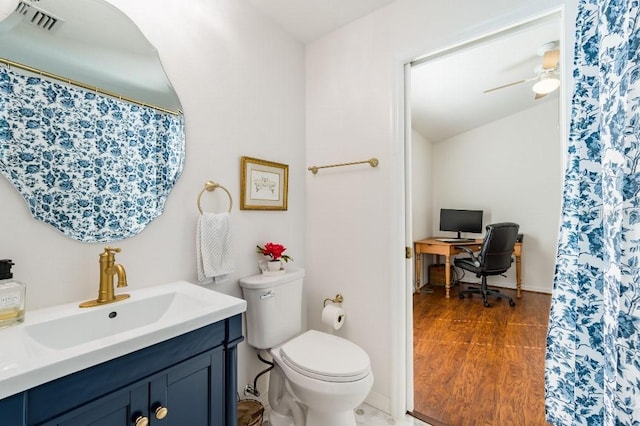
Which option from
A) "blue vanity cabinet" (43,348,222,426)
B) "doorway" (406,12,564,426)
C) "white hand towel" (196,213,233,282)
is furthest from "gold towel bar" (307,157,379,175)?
"doorway" (406,12,564,426)

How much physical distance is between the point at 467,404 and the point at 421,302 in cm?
195

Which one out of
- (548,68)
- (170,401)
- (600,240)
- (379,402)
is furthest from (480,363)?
(548,68)

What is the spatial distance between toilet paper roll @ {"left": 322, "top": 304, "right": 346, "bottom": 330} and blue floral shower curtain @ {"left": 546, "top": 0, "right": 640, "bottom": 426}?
41.8 inches

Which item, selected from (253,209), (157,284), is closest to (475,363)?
(253,209)

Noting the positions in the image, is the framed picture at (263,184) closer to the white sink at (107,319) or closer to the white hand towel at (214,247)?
the white hand towel at (214,247)

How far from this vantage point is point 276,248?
1.64 meters

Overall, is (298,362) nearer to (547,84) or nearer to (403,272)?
(403,272)

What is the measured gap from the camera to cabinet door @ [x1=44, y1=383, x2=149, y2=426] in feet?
2.20

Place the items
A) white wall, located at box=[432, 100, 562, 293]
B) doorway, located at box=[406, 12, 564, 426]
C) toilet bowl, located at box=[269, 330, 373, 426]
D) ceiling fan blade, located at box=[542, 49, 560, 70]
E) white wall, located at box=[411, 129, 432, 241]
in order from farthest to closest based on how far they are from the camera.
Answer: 1. white wall, located at box=[411, 129, 432, 241]
2. white wall, located at box=[432, 100, 562, 293]
3. doorway, located at box=[406, 12, 564, 426]
4. ceiling fan blade, located at box=[542, 49, 560, 70]
5. toilet bowl, located at box=[269, 330, 373, 426]

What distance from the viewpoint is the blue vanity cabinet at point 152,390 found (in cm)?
63

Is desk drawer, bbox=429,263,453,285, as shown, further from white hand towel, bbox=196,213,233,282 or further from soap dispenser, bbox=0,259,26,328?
soap dispenser, bbox=0,259,26,328

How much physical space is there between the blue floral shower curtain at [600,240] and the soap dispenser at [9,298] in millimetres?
1499

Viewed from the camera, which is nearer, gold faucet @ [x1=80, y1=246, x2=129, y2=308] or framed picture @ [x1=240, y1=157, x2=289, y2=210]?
gold faucet @ [x1=80, y1=246, x2=129, y2=308]

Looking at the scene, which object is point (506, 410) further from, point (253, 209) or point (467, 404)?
point (253, 209)
